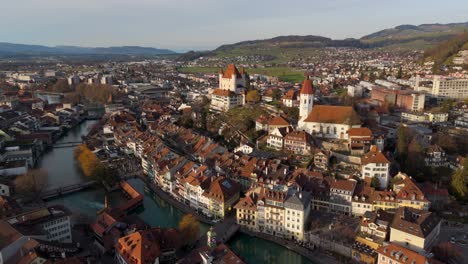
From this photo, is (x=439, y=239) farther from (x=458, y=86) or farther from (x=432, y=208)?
(x=458, y=86)

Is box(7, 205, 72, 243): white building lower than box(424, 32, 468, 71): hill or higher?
Answer: lower

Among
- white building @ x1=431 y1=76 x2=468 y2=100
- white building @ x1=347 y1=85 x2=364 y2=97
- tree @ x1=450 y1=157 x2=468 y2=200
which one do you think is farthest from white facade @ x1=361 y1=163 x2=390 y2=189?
white building @ x1=431 y1=76 x2=468 y2=100

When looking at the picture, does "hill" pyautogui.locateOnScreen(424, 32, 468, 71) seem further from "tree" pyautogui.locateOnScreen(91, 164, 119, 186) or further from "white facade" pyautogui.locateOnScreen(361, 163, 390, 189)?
"tree" pyautogui.locateOnScreen(91, 164, 119, 186)

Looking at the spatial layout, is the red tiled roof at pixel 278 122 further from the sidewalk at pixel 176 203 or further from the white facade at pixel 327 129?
the sidewalk at pixel 176 203

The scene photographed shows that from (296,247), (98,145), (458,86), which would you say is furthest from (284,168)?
(458,86)

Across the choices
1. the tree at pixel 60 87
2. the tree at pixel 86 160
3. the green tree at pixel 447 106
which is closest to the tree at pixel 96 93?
the tree at pixel 60 87

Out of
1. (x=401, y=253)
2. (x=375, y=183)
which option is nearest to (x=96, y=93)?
(x=375, y=183)
